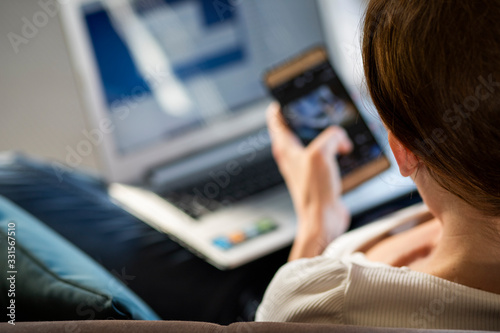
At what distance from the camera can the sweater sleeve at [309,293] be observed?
501mm

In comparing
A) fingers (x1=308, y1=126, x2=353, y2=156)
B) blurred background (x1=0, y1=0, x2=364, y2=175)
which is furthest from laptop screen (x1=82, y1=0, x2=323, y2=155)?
fingers (x1=308, y1=126, x2=353, y2=156)

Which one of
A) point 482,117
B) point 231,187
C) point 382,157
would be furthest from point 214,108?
point 482,117

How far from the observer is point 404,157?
1.62 ft

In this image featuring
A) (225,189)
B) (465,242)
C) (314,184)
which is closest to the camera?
(465,242)

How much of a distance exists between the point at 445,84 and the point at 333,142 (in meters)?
0.50

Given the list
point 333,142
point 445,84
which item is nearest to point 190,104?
point 333,142

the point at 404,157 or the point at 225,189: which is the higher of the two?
the point at 404,157

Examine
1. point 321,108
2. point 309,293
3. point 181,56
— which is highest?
point 181,56

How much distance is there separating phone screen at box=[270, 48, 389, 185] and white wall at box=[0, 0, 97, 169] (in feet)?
1.57

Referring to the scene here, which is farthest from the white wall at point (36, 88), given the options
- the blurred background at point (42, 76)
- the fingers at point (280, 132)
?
the fingers at point (280, 132)

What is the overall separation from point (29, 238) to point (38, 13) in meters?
0.65

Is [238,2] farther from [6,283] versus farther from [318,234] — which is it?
[6,283]

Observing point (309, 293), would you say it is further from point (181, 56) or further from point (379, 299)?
point (181, 56)

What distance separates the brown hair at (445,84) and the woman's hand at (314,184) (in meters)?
0.36
